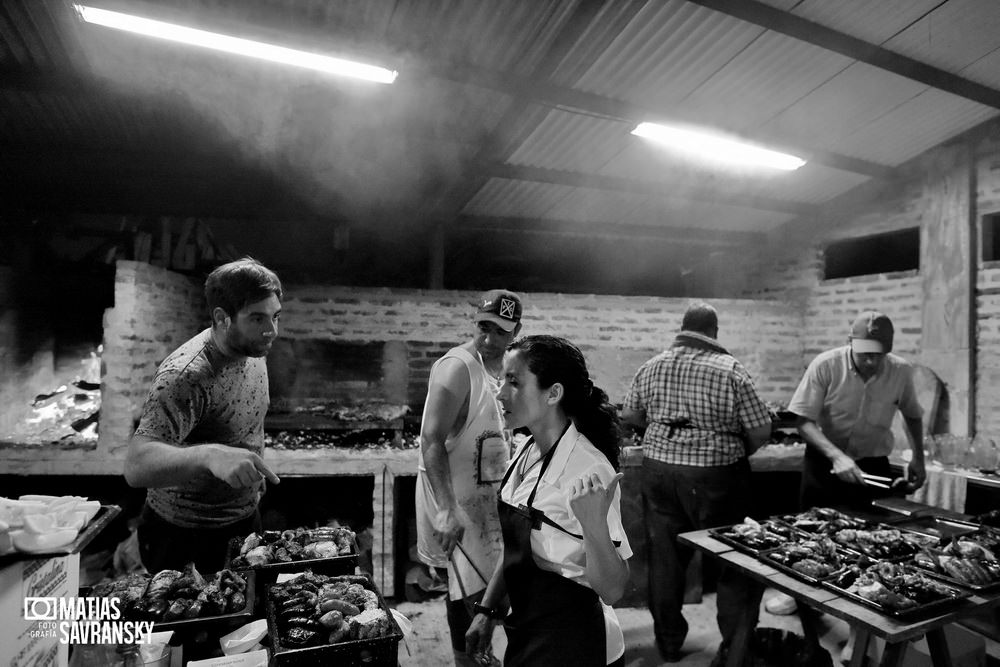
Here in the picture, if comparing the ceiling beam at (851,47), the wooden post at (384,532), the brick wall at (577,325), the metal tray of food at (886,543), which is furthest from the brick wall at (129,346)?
the metal tray of food at (886,543)

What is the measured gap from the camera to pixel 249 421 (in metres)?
2.94

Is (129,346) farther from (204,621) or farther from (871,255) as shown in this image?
(871,255)

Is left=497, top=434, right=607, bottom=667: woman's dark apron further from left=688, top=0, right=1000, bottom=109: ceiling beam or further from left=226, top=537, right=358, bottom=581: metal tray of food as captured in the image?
left=688, top=0, right=1000, bottom=109: ceiling beam

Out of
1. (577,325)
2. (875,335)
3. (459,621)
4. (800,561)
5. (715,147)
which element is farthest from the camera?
(577,325)

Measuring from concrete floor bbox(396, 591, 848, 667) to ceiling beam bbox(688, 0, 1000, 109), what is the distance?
500cm

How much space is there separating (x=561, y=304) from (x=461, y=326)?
1419 millimetres

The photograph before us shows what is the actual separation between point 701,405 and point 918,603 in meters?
1.80

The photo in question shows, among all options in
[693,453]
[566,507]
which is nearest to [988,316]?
[693,453]

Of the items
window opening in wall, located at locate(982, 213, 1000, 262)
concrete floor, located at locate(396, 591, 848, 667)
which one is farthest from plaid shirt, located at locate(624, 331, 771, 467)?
window opening in wall, located at locate(982, 213, 1000, 262)

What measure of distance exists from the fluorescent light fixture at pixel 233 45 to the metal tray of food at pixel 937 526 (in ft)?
16.4

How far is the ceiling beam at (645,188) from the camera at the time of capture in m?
6.48

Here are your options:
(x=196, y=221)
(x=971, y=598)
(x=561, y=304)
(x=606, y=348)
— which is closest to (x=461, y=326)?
(x=561, y=304)

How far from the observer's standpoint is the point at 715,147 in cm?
606

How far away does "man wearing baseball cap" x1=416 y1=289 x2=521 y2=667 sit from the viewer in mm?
3064
